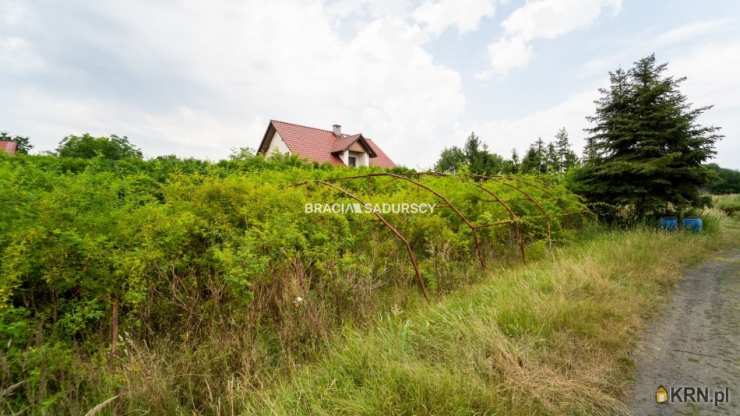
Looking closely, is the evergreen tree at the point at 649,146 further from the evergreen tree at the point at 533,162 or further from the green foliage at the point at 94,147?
the evergreen tree at the point at 533,162

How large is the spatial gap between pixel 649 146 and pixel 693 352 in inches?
284

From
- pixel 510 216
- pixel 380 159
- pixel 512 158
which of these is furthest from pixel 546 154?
pixel 510 216

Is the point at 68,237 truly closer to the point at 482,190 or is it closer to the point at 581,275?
the point at 581,275

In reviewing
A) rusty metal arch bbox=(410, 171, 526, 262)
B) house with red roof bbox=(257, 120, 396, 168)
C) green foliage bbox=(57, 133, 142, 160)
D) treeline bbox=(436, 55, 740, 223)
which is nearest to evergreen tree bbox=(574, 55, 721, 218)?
treeline bbox=(436, 55, 740, 223)

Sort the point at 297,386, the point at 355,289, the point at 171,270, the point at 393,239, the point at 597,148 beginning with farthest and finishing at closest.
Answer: the point at 597,148 < the point at 393,239 < the point at 355,289 < the point at 171,270 < the point at 297,386

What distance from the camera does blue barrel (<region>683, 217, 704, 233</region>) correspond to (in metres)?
8.64

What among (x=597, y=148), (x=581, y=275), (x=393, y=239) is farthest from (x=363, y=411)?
(x=597, y=148)

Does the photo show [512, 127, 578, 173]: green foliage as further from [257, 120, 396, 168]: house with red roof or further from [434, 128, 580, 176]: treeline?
[257, 120, 396, 168]: house with red roof

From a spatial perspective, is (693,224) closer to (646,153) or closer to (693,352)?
(646,153)

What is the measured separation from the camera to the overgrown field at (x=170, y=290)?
2.03 meters

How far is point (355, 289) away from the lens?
11.0 ft

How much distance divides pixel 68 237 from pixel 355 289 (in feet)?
8.11

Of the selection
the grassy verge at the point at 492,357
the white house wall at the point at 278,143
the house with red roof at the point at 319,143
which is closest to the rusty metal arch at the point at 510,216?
the grassy verge at the point at 492,357

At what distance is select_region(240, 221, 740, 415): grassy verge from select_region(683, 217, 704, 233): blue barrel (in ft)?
23.3
